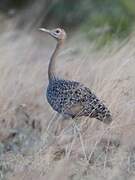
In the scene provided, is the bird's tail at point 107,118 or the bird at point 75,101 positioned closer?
the bird's tail at point 107,118

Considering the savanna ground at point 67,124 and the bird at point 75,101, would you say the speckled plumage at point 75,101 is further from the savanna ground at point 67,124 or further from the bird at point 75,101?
the savanna ground at point 67,124

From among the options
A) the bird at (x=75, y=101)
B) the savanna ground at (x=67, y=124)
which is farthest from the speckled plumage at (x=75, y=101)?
→ the savanna ground at (x=67, y=124)

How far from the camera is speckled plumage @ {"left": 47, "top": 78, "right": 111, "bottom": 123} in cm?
856

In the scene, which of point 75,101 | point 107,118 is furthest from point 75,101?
point 107,118

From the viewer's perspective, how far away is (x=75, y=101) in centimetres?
880

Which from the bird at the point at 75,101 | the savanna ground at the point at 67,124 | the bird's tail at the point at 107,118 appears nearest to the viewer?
the savanna ground at the point at 67,124

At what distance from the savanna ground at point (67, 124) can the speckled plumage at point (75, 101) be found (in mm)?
115

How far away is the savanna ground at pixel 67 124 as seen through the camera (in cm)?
756

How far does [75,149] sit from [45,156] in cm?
37

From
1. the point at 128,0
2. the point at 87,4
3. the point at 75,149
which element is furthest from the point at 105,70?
the point at 87,4

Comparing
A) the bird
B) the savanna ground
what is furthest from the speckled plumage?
the savanna ground

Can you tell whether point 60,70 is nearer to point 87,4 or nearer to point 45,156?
point 45,156

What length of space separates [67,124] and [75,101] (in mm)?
615

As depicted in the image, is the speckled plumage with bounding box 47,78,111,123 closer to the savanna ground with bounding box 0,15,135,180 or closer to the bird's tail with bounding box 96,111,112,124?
the bird's tail with bounding box 96,111,112,124
